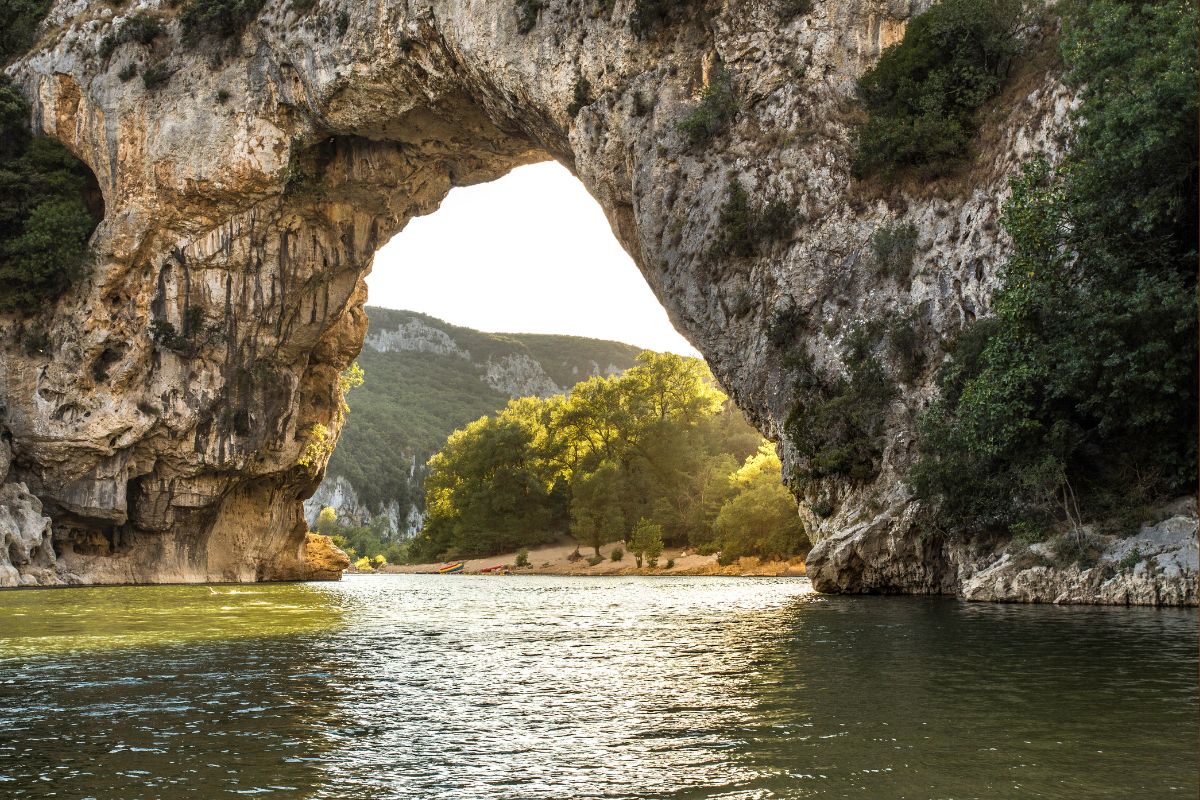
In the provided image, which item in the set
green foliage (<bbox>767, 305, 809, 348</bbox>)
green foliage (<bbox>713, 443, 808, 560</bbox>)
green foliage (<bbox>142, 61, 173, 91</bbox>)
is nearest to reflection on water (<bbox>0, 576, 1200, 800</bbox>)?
green foliage (<bbox>767, 305, 809, 348</bbox>)

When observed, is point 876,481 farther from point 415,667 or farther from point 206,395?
point 206,395

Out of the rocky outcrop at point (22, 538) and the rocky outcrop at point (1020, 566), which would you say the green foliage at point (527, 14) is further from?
the rocky outcrop at point (22, 538)

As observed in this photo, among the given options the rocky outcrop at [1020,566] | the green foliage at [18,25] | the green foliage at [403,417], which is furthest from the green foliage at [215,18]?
the green foliage at [403,417]

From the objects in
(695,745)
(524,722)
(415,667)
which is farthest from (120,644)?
(695,745)

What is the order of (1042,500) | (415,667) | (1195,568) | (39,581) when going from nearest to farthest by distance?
(415,667), (1195,568), (1042,500), (39,581)

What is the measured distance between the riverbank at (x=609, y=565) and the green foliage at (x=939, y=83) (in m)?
25.3

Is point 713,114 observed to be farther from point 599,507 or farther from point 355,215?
point 599,507

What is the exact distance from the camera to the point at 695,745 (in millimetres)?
7516

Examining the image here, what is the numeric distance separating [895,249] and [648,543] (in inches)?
1333

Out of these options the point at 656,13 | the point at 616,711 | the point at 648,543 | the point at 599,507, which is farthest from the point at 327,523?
the point at 616,711

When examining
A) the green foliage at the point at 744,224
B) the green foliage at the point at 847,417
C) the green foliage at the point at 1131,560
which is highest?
the green foliage at the point at 744,224

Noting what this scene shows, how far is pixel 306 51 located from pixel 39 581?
23233mm

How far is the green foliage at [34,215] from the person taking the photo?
41.0m

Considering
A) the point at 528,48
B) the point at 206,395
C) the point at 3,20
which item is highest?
the point at 3,20
